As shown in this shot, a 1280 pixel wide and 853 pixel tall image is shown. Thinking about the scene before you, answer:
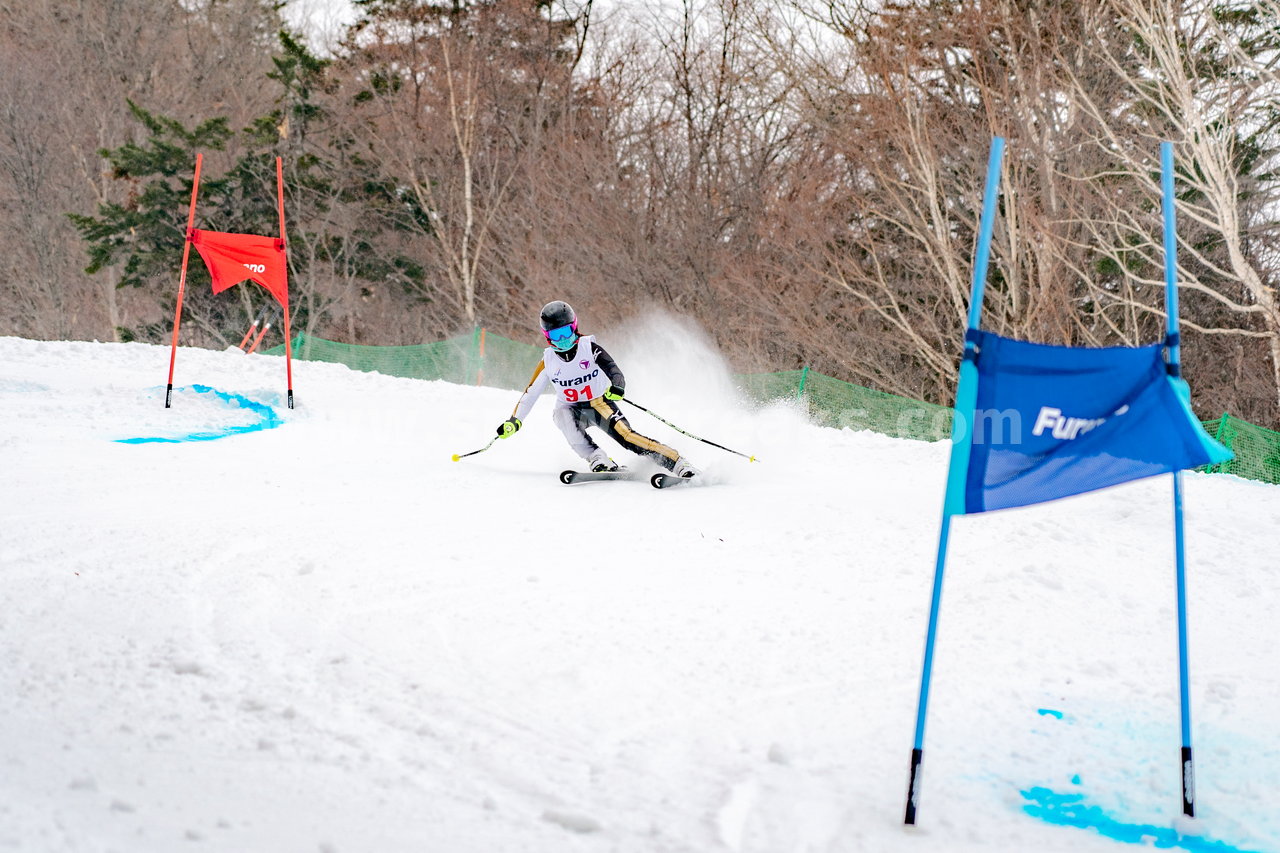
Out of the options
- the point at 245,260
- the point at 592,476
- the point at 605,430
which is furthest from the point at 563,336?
the point at 245,260

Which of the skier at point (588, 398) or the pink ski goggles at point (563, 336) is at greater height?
the pink ski goggles at point (563, 336)

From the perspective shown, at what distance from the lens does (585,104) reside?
27.1 m

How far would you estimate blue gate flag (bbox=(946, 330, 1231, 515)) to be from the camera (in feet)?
9.90

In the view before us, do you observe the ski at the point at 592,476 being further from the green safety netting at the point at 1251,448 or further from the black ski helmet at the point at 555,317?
the green safety netting at the point at 1251,448

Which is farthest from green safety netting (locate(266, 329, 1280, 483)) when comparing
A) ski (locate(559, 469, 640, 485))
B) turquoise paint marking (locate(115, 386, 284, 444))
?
turquoise paint marking (locate(115, 386, 284, 444))

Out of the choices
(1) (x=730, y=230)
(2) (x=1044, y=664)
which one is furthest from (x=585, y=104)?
(2) (x=1044, y=664)

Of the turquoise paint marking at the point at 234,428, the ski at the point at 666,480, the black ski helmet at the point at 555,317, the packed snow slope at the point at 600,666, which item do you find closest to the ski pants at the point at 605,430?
the ski at the point at 666,480

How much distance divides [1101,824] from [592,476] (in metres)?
5.93

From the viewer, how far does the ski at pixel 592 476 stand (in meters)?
8.53

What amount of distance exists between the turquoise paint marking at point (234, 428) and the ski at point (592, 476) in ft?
12.7

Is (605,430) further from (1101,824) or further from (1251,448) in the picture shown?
(1251,448)

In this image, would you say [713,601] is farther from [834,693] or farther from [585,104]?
[585,104]

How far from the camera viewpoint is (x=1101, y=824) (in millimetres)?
3012

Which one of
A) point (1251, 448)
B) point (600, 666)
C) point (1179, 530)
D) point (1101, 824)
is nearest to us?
point (1101, 824)
